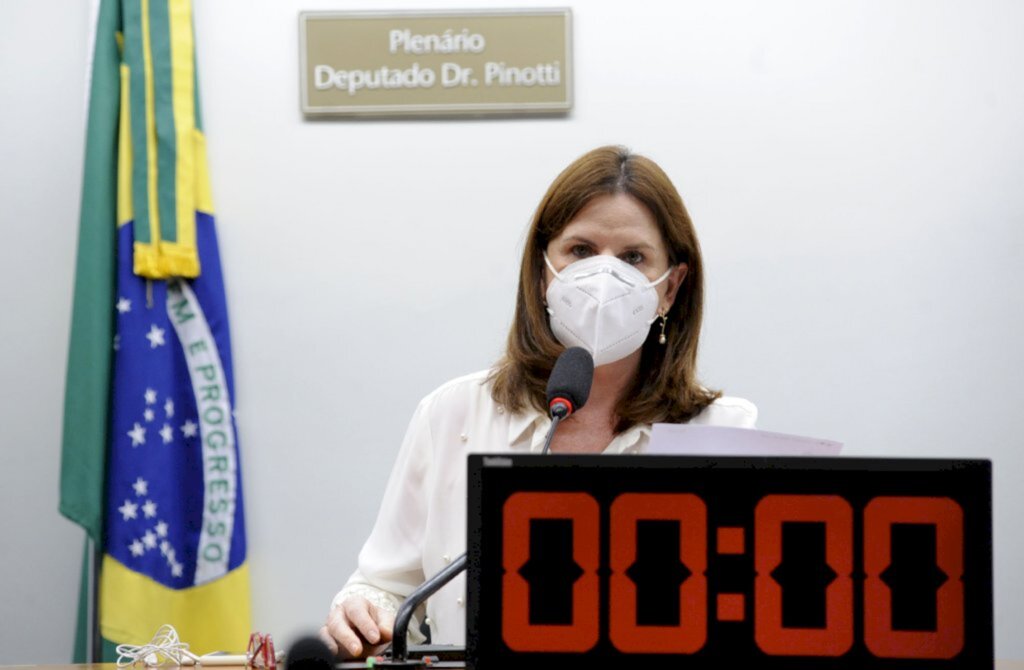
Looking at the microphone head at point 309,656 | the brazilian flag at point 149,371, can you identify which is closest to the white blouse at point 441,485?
the microphone head at point 309,656

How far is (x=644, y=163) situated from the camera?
1866 millimetres

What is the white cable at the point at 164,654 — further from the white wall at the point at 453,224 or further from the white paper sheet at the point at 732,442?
the white wall at the point at 453,224

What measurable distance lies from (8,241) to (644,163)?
178cm

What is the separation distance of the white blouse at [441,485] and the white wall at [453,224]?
2.99ft

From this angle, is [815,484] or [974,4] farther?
[974,4]

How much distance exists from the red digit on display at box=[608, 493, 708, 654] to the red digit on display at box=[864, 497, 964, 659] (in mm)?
139

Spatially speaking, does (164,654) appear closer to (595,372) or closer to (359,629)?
(359,629)

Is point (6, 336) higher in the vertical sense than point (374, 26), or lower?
lower

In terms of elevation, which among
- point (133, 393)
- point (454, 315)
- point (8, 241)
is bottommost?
point (133, 393)

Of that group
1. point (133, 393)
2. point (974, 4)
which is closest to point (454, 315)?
point (133, 393)

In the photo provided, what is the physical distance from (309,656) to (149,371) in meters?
1.81

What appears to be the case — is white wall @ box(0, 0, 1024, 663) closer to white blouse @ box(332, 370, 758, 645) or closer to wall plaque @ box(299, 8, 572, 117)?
wall plaque @ box(299, 8, 572, 117)

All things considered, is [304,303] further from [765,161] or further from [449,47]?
[765,161]

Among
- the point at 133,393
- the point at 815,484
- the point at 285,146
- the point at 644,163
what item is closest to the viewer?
the point at 815,484
